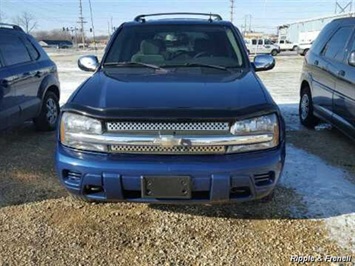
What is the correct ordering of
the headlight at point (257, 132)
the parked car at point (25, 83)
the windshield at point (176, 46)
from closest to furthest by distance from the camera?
1. the headlight at point (257, 132)
2. the windshield at point (176, 46)
3. the parked car at point (25, 83)

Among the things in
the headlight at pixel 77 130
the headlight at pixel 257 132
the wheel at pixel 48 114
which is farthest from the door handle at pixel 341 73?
the wheel at pixel 48 114

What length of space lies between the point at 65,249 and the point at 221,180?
125 cm

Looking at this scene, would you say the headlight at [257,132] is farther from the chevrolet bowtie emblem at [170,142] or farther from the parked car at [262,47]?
the parked car at [262,47]

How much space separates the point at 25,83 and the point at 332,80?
162 inches

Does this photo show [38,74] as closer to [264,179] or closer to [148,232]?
[148,232]

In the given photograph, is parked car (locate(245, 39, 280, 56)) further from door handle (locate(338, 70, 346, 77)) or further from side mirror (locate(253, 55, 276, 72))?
side mirror (locate(253, 55, 276, 72))

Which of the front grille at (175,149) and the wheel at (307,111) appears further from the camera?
the wheel at (307,111)

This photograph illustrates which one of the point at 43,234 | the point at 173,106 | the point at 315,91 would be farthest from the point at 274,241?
the point at 315,91

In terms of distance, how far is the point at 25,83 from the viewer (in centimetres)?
548

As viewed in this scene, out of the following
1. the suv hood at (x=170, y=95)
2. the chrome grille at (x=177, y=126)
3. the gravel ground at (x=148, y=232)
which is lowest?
the gravel ground at (x=148, y=232)

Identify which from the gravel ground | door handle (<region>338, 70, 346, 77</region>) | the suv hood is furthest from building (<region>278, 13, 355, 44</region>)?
the gravel ground

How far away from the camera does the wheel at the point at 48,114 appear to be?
6.16 meters

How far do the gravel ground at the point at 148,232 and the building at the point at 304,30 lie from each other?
40.8 meters

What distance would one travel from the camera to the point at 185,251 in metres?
2.94
